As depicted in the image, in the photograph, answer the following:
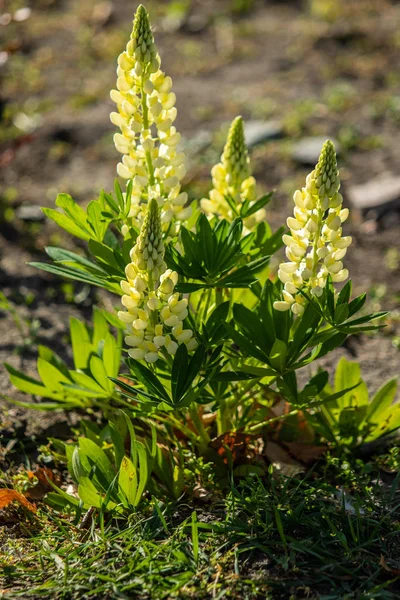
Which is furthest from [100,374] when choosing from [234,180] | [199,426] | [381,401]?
[381,401]

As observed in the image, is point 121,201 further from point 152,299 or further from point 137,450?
point 137,450

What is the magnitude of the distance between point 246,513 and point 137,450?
43cm

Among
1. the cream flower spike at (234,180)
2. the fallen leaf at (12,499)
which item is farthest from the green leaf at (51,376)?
the cream flower spike at (234,180)

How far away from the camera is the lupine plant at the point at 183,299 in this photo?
2232 mm

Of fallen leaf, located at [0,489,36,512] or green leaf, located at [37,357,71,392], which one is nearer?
fallen leaf, located at [0,489,36,512]

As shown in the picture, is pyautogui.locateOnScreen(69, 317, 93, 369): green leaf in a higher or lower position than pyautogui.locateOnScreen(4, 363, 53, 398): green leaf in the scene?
higher

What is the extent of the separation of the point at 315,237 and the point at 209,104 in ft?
Answer: 15.0

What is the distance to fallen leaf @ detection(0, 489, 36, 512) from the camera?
99.3 inches

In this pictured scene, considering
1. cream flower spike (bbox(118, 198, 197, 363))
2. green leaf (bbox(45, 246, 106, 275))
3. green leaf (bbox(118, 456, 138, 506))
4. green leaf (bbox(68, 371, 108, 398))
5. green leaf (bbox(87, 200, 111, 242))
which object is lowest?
green leaf (bbox(118, 456, 138, 506))

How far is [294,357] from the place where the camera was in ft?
7.72

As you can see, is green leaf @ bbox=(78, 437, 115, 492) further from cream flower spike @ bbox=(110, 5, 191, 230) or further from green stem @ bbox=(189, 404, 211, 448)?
cream flower spike @ bbox=(110, 5, 191, 230)

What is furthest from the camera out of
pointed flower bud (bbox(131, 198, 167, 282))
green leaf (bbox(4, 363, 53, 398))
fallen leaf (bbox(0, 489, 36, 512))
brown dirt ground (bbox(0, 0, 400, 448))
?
brown dirt ground (bbox(0, 0, 400, 448))

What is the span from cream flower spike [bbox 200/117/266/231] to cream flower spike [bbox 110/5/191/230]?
8.6 inches

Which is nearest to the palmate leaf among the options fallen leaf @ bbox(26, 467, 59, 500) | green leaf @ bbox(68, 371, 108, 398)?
green leaf @ bbox(68, 371, 108, 398)
